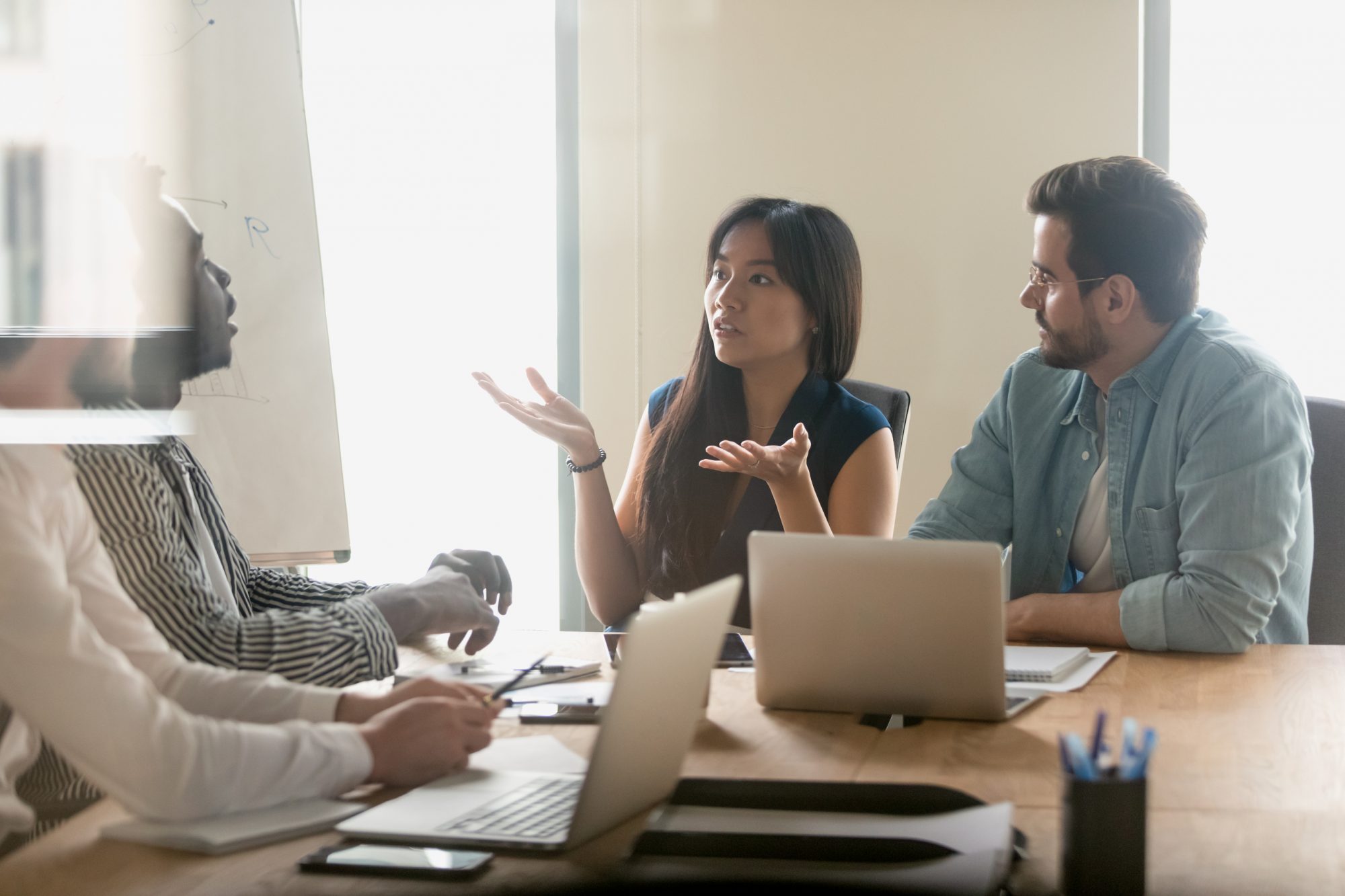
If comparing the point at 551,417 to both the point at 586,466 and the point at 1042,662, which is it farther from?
the point at 1042,662

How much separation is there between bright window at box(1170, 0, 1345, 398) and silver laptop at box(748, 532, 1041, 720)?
1.97 meters

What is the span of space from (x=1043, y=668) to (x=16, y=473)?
1067 mm

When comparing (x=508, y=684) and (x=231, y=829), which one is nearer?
(x=231, y=829)

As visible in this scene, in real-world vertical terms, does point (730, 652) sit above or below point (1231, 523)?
below

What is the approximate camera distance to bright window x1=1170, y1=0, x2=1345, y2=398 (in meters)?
2.78

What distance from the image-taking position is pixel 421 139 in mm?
3074

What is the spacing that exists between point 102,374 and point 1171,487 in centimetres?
142

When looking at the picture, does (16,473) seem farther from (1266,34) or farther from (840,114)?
(1266,34)

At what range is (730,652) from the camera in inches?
57.4

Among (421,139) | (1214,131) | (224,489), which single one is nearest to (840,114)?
(1214,131)

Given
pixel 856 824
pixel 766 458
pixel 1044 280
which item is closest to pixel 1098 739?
pixel 856 824

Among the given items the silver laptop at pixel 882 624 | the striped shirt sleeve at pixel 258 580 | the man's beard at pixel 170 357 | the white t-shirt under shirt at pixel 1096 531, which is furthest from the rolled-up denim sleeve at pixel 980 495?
the man's beard at pixel 170 357

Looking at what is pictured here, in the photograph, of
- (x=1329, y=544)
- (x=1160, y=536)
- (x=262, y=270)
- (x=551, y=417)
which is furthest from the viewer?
(x=262, y=270)

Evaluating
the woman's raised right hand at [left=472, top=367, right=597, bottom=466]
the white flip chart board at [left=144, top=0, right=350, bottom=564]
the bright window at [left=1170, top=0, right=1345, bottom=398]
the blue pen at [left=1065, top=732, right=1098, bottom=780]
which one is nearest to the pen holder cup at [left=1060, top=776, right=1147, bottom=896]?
the blue pen at [left=1065, top=732, right=1098, bottom=780]
